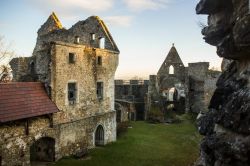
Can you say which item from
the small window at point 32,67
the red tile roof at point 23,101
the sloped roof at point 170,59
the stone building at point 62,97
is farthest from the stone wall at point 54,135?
the sloped roof at point 170,59

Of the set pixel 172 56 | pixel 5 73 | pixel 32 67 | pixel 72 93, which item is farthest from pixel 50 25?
pixel 172 56

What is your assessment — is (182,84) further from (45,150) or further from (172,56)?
(45,150)

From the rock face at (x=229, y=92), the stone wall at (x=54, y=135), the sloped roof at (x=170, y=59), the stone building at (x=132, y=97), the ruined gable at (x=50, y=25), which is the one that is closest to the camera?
the rock face at (x=229, y=92)

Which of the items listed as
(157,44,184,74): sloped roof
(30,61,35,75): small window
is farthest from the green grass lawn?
(157,44,184,74): sloped roof

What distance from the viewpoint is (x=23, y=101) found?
16453mm

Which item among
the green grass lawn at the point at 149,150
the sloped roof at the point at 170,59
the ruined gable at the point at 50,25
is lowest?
the green grass lawn at the point at 149,150

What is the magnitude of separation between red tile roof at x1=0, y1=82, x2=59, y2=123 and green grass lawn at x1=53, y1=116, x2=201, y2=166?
3.66 m

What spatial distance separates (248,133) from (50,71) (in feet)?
46.2

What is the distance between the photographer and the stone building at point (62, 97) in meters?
15.9

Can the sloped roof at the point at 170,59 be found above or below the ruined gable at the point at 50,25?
below

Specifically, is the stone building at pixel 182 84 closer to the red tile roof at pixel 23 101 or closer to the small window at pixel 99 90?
the small window at pixel 99 90

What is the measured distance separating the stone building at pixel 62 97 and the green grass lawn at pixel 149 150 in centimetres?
151

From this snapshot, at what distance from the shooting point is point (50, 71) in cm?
1830

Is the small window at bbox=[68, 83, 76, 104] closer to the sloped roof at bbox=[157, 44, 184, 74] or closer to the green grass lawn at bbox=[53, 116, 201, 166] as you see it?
the green grass lawn at bbox=[53, 116, 201, 166]
